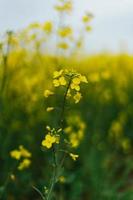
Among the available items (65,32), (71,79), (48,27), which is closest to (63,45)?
(65,32)

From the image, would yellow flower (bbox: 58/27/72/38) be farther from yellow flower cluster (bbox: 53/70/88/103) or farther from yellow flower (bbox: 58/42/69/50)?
yellow flower cluster (bbox: 53/70/88/103)

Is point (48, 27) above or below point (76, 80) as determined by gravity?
above

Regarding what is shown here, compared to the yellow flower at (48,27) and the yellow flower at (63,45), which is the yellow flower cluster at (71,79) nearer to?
the yellow flower at (63,45)

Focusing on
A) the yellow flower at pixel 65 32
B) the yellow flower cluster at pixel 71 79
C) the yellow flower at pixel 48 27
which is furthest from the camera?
the yellow flower at pixel 48 27

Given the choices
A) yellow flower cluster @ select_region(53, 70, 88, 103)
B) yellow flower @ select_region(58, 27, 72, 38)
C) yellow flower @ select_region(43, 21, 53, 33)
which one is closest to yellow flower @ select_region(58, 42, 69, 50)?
yellow flower @ select_region(58, 27, 72, 38)

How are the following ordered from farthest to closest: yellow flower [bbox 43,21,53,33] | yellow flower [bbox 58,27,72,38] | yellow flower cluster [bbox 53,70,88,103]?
yellow flower [bbox 43,21,53,33] < yellow flower [bbox 58,27,72,38] < yellow flower cluster [bbox 53,70,88,103]

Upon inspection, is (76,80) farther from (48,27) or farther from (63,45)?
(48,27)

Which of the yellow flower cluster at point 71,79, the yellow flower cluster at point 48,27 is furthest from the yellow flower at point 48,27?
the yellow flower cluster at point 71,79

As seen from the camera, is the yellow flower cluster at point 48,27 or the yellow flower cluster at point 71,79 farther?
the yellow flower cluster at point 48,27

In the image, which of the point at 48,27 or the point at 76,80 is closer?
the point at 76,80

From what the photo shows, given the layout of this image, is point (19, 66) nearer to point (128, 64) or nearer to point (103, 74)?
point (103, 74)

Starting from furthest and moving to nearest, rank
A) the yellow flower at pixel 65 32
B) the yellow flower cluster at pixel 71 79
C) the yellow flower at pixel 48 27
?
the yellow flower at pixel 48 27
the yellow flower at pixel 65 32
the yellow flower cluster at pixel 71 79

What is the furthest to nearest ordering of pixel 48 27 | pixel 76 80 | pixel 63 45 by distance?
pixel 48 27 < pixel 63 45 < pixel 76 80

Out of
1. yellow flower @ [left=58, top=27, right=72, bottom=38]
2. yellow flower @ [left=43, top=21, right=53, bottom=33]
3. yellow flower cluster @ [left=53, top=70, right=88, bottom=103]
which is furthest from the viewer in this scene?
yellow flower @ [left=43, top=21, right=53, bottom=33]
